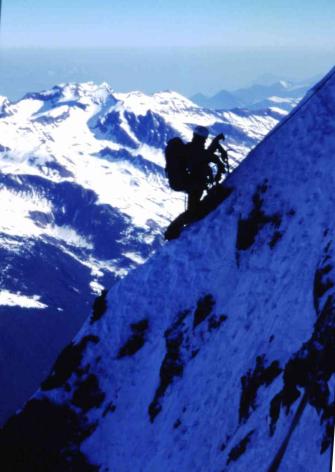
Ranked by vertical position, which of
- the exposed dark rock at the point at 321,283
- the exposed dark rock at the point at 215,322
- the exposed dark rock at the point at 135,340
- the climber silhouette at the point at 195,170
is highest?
the climber silhouette at the point at 195,170

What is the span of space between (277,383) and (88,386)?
1970cm

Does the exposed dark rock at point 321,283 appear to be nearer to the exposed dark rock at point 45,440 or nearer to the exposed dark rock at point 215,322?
the exposed dark rock at point 215,322

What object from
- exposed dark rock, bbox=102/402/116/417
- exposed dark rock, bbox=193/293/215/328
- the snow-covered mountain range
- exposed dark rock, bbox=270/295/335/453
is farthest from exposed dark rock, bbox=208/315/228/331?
exposed dark rock, bbox=270/295/335/453

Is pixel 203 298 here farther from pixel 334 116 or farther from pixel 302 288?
pixel 334 116

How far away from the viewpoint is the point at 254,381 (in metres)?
29.0

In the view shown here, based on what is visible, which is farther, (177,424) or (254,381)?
(177,424)

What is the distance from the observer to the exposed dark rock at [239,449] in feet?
82.7

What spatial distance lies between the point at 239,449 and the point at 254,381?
4147 millimetres

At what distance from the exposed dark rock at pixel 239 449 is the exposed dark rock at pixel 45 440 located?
13829mm

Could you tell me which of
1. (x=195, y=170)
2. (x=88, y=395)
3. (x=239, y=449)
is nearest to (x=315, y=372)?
(x=239, y=449)

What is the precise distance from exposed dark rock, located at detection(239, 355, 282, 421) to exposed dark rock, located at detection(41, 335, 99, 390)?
17.6 m

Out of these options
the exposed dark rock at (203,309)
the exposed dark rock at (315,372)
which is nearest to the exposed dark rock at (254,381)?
the exposed dark rock at (315,372)

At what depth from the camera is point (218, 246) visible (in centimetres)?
4309

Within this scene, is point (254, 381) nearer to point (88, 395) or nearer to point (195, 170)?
point (88, 395)
